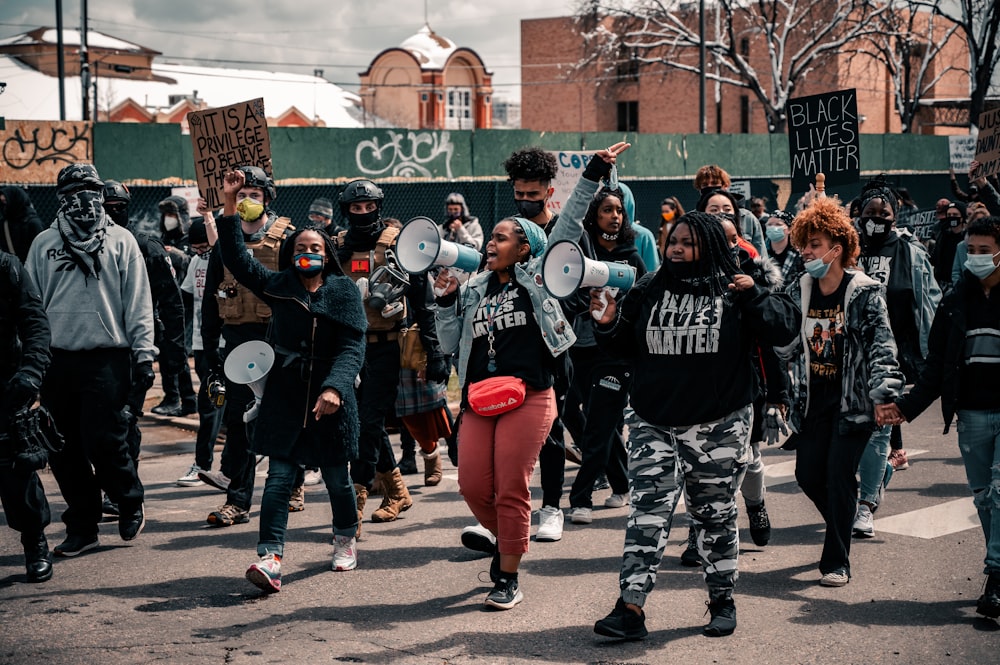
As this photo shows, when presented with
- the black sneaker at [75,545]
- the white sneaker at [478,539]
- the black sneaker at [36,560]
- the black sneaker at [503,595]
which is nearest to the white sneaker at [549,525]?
the white sneaker at [478,539]

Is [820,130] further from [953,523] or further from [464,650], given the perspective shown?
[464,650]

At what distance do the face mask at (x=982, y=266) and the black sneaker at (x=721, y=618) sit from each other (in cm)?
192

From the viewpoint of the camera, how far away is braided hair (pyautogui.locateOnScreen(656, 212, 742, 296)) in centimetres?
513

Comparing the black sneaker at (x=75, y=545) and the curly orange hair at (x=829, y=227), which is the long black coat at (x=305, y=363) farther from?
the curly orange hair at (x=829, y=227)

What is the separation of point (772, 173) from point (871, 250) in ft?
66.3

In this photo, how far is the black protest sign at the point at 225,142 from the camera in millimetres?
9375

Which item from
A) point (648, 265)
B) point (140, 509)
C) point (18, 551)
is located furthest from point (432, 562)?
Result: point (648, 265)

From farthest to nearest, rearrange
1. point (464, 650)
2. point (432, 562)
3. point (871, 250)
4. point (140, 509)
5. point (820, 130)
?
point (820, 130) → point (871, 250) → point (140, 509) → point (432, 562) → point (464, 650)

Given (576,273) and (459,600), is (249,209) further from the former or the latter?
(459,600)

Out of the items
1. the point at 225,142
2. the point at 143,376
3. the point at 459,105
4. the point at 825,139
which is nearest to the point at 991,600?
the point at 143,376

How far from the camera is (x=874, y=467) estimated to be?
6.98 metres

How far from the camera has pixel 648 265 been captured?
824 cm

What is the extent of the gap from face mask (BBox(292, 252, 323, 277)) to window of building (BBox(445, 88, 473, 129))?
231 feet

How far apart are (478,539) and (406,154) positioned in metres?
12.3
